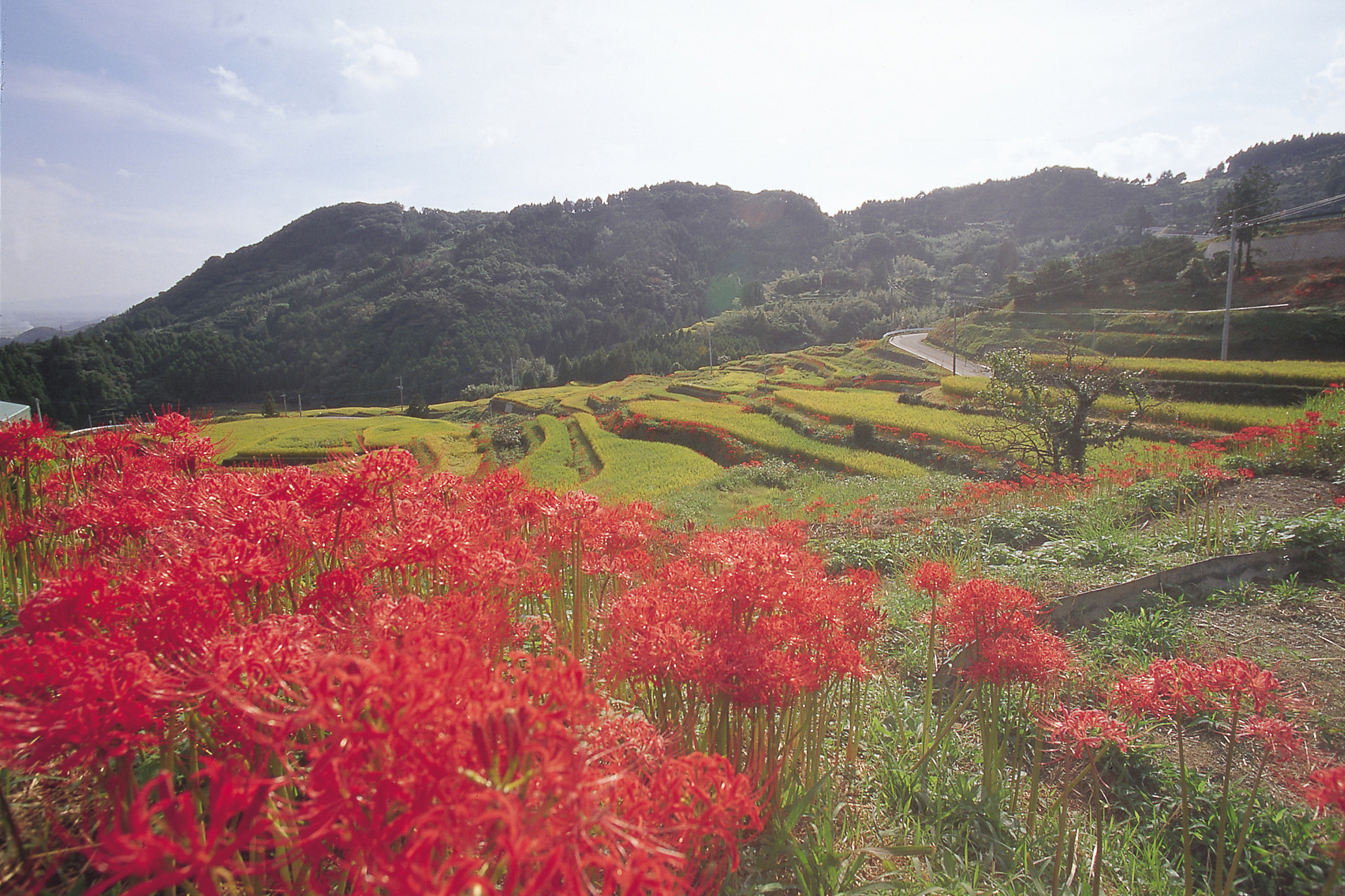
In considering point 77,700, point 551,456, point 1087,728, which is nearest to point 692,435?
point 551,456

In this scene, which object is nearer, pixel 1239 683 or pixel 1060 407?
pixel 1239 683

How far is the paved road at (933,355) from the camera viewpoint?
38.9m

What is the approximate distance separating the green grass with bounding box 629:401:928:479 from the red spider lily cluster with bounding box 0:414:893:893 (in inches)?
573

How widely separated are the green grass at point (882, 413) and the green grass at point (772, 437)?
1.68 meters

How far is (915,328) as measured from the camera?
69.2 m

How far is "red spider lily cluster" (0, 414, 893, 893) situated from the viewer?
82 centimetres

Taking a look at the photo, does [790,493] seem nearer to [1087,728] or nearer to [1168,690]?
[1087,728]

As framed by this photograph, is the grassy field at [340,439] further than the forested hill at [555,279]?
No

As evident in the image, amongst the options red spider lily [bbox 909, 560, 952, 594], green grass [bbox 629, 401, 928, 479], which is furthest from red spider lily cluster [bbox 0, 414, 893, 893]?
green grass [bbox 629, 401, 928, 479]

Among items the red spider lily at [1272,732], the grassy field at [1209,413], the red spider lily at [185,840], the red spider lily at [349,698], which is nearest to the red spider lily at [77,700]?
the red spider lily at [349,698]

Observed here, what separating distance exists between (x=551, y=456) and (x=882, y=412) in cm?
1269

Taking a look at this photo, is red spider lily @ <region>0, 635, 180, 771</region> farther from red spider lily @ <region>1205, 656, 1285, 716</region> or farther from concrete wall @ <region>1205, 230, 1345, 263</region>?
concrete wall @ <region>1205, 230, 1345, 263</region>

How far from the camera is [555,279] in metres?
104

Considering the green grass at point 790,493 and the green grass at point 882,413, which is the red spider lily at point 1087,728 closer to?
the green grass at point 790,493
